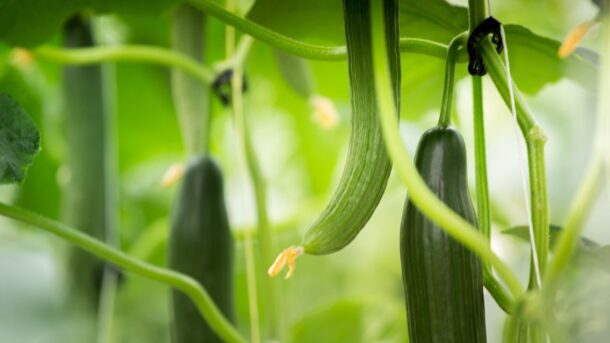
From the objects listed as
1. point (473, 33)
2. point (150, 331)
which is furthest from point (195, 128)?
point (150, 331)

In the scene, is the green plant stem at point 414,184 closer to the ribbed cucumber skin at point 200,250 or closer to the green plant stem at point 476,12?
the green plant stem at point 476,12

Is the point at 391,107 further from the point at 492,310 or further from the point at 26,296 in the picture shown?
the point at 26,296

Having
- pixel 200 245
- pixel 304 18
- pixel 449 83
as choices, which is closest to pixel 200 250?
pixel 200 245

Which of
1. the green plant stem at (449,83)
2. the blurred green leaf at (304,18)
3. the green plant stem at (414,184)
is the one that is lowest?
the green plant stem at (414,184)

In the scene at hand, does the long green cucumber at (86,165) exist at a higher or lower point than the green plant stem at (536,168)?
higher

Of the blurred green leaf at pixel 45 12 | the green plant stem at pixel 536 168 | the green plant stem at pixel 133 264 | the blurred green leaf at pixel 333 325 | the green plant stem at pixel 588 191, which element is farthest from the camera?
the blurred green leaf at pixel 333 325

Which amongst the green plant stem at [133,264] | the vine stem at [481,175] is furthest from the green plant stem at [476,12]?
the green plant stem at [133,264]
